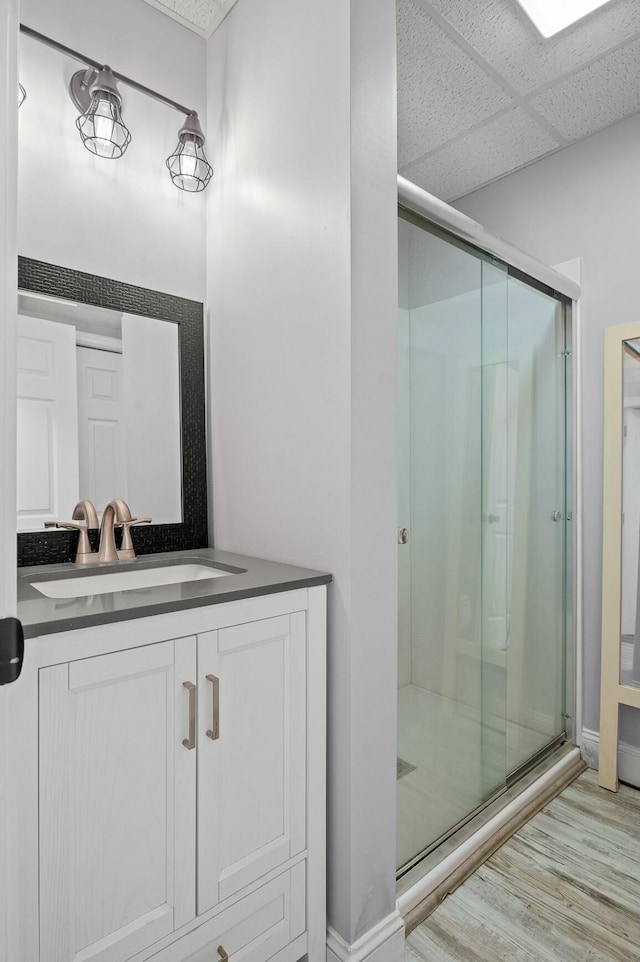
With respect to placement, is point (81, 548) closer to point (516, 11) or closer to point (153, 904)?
point (153, 904)

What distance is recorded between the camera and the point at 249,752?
1093mm

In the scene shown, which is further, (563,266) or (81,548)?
(563,266)

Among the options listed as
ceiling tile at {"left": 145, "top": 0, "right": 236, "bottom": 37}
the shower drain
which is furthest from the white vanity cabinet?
ceiling tile at {"left": 145, "top": 0, "right": 236, "bottom": 37}

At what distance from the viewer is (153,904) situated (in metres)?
0.96

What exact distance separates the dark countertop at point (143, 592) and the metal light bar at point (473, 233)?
102cm

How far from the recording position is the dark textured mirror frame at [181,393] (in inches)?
54.6

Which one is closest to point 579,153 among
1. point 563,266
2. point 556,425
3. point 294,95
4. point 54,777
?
point 563,266

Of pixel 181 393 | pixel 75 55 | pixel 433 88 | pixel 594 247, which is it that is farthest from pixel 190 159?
pixel 594 247

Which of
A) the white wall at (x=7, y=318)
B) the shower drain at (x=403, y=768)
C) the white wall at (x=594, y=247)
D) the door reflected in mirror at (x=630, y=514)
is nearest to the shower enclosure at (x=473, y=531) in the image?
the shower drain at (x=403, y=768)

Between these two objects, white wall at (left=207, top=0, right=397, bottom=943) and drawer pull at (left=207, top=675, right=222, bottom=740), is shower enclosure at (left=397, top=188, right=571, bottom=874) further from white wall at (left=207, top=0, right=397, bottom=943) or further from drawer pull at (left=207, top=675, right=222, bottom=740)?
drawer pull at (left=207, top=675, right=222, bottom=740)

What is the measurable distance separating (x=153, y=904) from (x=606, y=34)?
8.35 feet

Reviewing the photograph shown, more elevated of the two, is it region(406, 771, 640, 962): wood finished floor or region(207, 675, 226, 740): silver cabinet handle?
region(207, 675, 226, 740): silver cabinet handle

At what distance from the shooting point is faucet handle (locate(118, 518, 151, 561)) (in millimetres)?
1456

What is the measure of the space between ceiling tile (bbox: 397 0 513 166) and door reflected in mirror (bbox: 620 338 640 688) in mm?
1037
